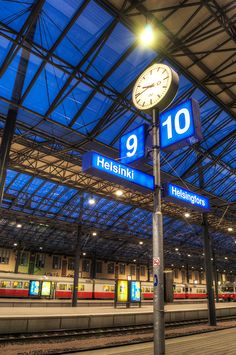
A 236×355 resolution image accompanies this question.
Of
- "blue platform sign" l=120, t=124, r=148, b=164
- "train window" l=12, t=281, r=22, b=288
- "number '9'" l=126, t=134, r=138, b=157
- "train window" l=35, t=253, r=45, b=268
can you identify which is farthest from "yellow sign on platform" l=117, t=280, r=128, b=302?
"train window" l=35, t=253, r=45, b=268

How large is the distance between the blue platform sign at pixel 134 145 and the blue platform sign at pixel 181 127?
424mm

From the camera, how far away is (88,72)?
14172mm

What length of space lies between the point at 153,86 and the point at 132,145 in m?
1.35

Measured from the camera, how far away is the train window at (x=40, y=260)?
49000mm

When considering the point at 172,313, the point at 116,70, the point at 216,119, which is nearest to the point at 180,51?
the point at 116,70

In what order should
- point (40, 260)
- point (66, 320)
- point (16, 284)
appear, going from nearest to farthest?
point (66, 320)
point (16, 284)
point (40, 260)

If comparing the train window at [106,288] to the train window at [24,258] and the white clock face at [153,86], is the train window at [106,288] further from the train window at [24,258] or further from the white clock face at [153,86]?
the white clock face at [153,86]

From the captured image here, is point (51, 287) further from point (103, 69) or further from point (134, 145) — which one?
point (134, 145)

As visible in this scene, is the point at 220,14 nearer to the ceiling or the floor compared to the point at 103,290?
nearer to the ceiling

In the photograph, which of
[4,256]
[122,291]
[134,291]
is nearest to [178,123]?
[122,291]

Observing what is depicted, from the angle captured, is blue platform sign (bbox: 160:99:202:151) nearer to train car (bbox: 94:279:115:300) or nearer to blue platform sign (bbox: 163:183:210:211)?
blue platform sign (bbox: 163:183:210:211)

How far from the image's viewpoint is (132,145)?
6715mm

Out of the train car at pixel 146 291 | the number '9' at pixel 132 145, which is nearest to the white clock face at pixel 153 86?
the number '9' at pixel 132 145

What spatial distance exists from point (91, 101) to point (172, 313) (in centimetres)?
1414
